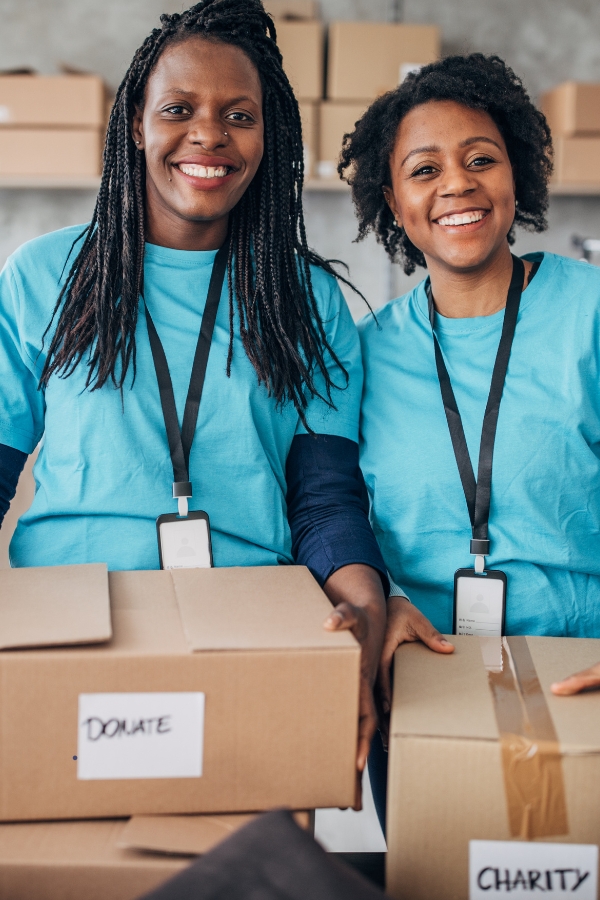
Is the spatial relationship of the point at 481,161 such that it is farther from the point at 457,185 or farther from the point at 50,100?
the point at 50,100

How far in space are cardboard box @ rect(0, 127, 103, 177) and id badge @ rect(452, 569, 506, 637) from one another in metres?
2.81

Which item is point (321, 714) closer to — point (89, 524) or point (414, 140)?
point (89, 524)

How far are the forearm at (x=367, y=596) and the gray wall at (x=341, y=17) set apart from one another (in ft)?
9.55

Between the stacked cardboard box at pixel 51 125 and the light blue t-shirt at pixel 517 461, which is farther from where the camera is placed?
the stacked cardboard box at pixel 51 125

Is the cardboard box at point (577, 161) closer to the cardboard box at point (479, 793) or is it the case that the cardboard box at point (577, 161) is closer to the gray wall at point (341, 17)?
the gray wall at point (341, 17)

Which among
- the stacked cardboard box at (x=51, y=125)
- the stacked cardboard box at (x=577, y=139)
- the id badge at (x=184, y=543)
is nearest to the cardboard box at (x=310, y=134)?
the stacked cardboard box at (x=51, y=125)

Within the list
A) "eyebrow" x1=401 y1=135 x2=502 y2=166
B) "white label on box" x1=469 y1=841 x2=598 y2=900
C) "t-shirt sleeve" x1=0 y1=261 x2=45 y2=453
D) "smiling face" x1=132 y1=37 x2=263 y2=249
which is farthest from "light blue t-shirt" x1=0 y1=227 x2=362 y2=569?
"white label on box" x1=469 y1=841 x2=598 y2=900

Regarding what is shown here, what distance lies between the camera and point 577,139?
357 centimetres

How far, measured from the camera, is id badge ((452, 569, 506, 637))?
4.17 feet

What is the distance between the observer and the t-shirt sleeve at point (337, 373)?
52.7 inches

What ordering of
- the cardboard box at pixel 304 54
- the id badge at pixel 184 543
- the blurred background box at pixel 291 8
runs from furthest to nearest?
1. the blurred background box at pixel 291 8
2. the cardboard box at pixel 304 54
3. the id badge at pixel 184 543

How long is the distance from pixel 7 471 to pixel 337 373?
539 mm

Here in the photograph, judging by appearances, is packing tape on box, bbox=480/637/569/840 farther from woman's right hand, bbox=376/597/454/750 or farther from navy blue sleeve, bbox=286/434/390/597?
navy blue sleeve, bbox=286/434/390/597

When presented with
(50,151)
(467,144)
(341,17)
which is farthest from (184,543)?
(341,17)
